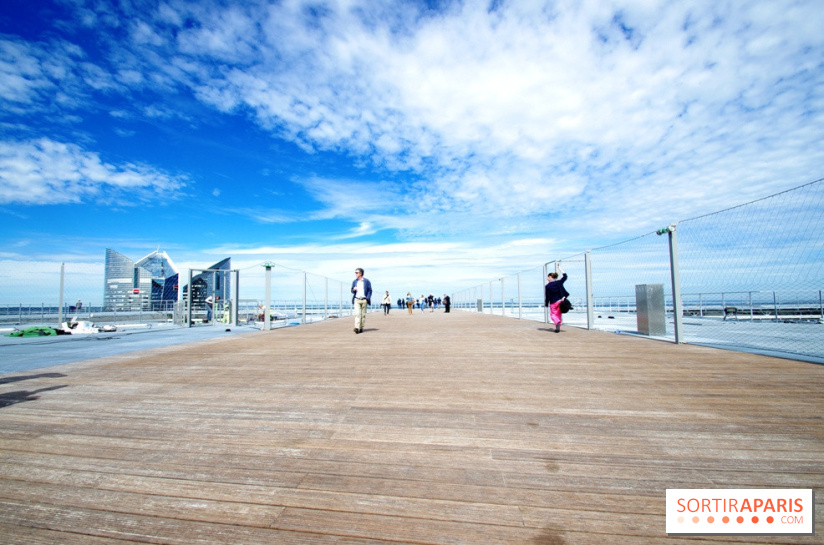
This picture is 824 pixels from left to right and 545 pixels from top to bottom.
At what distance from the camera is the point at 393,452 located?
204 centimetres

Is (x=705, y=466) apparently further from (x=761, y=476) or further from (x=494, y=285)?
(x=494, y=285)

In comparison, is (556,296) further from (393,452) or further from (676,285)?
(393,452)

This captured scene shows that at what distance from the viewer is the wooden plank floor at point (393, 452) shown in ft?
4.66

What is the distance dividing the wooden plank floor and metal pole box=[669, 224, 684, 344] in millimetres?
2043

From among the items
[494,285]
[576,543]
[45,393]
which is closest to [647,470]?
[576,543]

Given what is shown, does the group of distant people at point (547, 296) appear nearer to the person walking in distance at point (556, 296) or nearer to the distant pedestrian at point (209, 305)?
the person walking in distance at point (556, 296)

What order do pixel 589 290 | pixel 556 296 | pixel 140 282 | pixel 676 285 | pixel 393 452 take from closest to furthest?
pixel 393 452, pixel 676 285, pixel 556 296, pixel 589 290, pixel 140 282

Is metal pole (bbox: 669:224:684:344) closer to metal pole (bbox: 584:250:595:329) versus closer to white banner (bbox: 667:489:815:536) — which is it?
metal pole (bbox: 584:250:595:329)

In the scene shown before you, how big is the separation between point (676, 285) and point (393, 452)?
5998 millimetres

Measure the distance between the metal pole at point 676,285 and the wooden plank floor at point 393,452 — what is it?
2043 millimetres

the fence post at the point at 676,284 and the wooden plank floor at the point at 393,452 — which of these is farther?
the fence post at the point at 676,284

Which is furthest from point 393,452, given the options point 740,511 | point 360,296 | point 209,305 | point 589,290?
point 209,305

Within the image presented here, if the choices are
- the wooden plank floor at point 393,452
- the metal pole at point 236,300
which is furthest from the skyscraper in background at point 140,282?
the wooden plank floor at point 393,452

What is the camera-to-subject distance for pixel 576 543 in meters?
1.30
